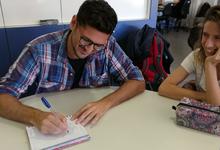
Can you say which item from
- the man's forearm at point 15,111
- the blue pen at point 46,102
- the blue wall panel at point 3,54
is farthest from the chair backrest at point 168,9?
the man's forearm at point 15,111

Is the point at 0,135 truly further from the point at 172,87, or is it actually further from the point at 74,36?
the point at 172,87

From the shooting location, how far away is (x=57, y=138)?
0.95 m

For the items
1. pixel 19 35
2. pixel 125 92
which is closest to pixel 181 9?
pixel 19 35

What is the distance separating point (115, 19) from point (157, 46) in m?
1.40

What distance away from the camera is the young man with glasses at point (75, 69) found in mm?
1086

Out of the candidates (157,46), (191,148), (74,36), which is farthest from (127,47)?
(191,148)

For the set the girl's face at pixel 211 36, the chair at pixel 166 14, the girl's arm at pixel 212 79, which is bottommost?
the chair at pixel 166 14

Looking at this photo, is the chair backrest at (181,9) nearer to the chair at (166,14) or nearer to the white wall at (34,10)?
the chair at (166,14)

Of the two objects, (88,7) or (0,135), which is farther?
(88,7)

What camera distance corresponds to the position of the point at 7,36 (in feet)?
6.36

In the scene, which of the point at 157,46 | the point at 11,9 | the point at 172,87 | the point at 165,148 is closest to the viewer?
the point at 165,148

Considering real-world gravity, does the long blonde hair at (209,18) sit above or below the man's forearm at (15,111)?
above

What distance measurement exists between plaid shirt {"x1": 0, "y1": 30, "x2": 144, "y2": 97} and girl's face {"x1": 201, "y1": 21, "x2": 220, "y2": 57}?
0.42 meters

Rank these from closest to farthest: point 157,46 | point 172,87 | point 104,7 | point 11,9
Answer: point 104,7 < point 172,87 < point 11,9 < point 157,46
